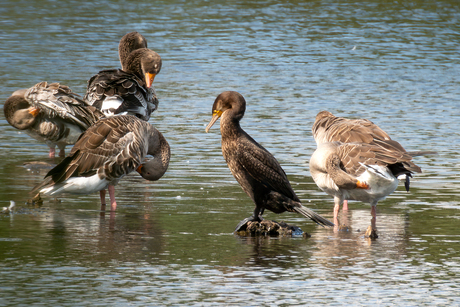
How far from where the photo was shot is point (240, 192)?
1130cm

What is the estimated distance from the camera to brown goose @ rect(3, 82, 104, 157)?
13.2 metres

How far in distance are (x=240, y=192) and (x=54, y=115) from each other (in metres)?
3.86

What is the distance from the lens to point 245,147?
938cm

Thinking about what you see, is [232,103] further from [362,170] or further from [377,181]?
[377,181]

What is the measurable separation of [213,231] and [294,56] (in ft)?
57.8

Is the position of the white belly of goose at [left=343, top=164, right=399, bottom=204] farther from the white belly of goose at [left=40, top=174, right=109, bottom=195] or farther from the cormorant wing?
the white belly of goose at [left=40, top=174, right=109, bottom=195]

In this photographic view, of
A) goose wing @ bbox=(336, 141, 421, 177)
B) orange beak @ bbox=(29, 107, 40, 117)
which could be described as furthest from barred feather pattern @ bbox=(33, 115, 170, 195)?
orange beak @ bbox=(29, 107, 40, 117)

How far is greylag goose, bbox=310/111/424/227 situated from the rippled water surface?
39 cm

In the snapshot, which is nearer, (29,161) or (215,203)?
(215,203)

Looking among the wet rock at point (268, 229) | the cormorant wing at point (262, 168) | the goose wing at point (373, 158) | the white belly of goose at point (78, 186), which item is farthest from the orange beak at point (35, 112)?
the wet rock at point (268, 229)

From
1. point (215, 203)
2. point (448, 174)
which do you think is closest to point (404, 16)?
point (448, 174)

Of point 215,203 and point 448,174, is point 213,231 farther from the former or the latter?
point 448,174

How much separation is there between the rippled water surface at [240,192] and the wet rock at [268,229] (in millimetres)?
225

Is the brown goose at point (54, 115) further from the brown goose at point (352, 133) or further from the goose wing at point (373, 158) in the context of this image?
the goose wing at point (373, 158)
